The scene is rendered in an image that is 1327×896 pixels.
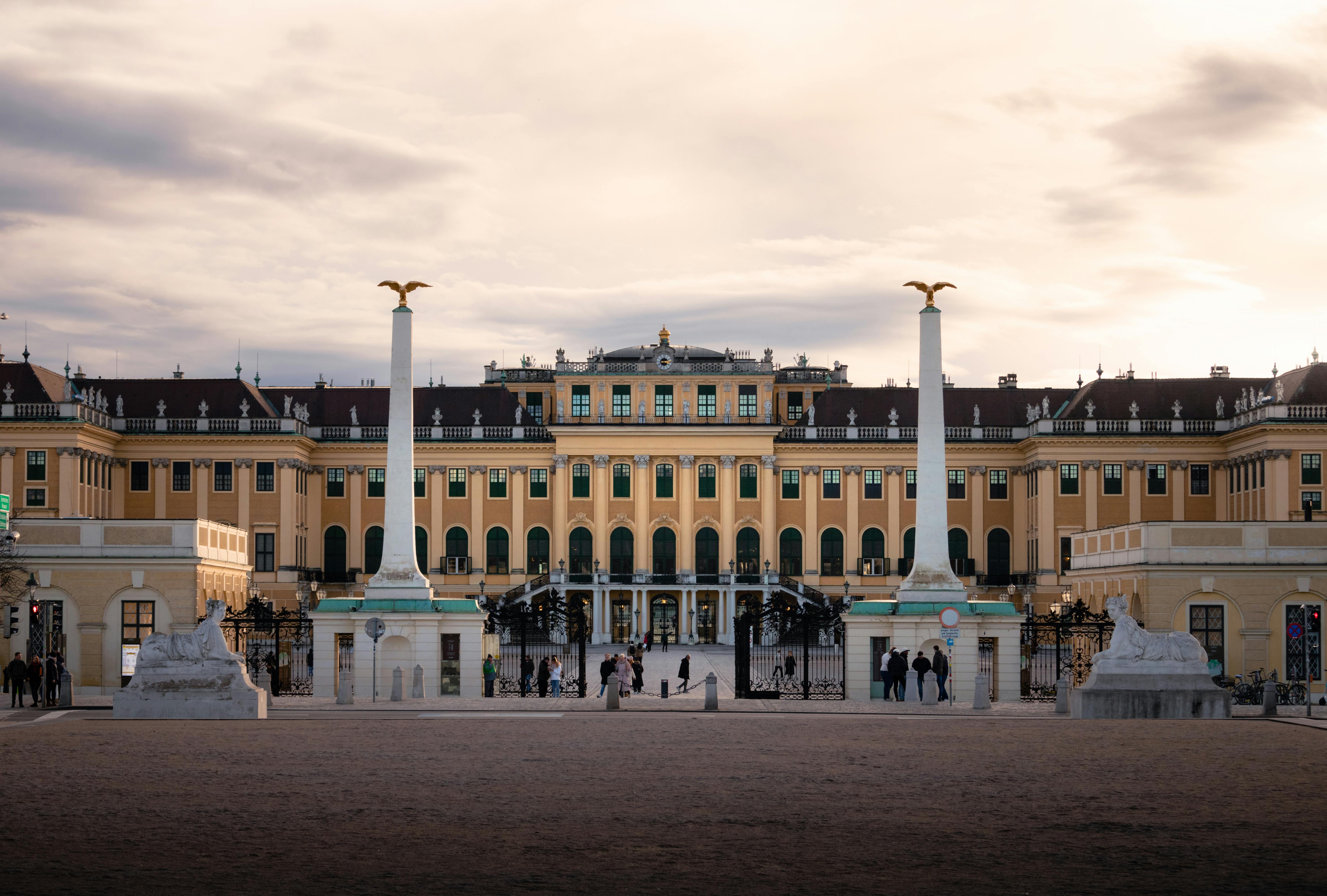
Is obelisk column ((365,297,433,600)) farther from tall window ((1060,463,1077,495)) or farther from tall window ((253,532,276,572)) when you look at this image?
tall window ((1060,463,1077,495))

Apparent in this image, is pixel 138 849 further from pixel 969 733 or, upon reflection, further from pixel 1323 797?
pixel 969 733

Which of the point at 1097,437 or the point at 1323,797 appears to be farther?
the point at 1097,437

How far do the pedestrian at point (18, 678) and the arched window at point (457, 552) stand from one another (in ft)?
176

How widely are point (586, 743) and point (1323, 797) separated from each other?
1198 cm

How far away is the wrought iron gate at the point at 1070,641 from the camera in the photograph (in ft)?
138

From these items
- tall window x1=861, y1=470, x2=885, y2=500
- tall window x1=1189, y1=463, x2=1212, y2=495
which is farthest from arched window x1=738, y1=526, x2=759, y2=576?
tall window x1=1189, y1=463, x2=1212, y2=495

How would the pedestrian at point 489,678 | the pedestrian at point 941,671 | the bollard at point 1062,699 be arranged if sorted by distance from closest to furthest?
the bollard at point 1062,699
the pedestrian at point 941,671
the pedestrian at point 489,678

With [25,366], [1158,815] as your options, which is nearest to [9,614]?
[1158,815]

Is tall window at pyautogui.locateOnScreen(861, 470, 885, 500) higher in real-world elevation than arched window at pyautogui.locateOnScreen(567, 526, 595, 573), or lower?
higher

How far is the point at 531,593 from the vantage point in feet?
291

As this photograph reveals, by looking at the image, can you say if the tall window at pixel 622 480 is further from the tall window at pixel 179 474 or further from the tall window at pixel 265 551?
the tall window at pixel 179 474

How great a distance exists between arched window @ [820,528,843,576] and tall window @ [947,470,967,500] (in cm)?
694

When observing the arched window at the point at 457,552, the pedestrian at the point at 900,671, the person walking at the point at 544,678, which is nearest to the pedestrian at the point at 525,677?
the person walking at the point at 544,678

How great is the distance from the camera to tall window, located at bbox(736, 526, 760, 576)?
3706 inches
